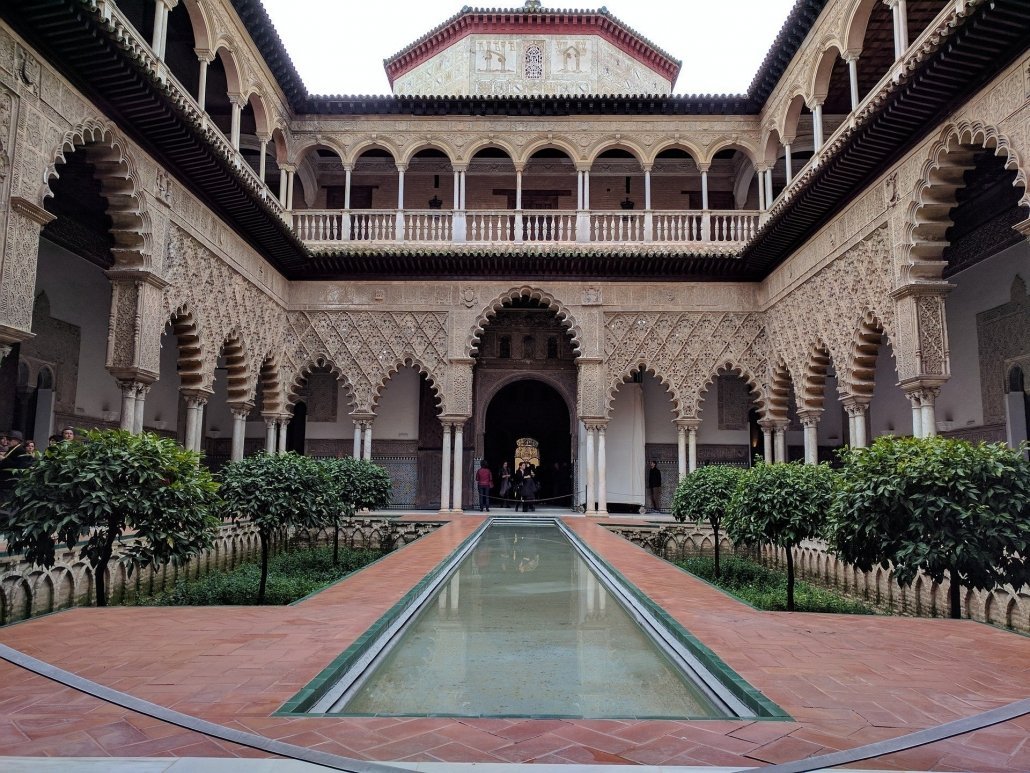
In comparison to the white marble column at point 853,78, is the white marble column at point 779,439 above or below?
below

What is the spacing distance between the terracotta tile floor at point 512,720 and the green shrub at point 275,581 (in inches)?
98.8

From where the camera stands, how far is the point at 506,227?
1448cm

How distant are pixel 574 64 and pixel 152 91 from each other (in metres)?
11.4

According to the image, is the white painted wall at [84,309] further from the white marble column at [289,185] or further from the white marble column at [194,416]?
the white marble column at [289,185]

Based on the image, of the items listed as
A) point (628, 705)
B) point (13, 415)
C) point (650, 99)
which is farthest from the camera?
point (650, 99)

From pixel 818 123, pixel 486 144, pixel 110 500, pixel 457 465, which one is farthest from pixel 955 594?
pixel 486 144

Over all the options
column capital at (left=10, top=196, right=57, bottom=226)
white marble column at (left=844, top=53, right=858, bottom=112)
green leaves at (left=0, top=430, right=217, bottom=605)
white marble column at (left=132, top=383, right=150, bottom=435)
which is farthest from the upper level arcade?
green leaves at (left=0, top=430, right=217, bottom=605)

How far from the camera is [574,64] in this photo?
1702 centimetres

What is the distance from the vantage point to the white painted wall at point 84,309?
10742 mm

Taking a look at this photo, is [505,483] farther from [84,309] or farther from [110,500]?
[110,500]

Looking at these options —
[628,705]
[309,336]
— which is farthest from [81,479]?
[309,336]

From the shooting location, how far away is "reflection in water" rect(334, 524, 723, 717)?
9.04 feet

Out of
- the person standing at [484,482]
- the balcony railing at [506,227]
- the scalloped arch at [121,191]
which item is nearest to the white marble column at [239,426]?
the balcony railing at [506,227]

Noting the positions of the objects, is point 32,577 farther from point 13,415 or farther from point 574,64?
point 574,64
